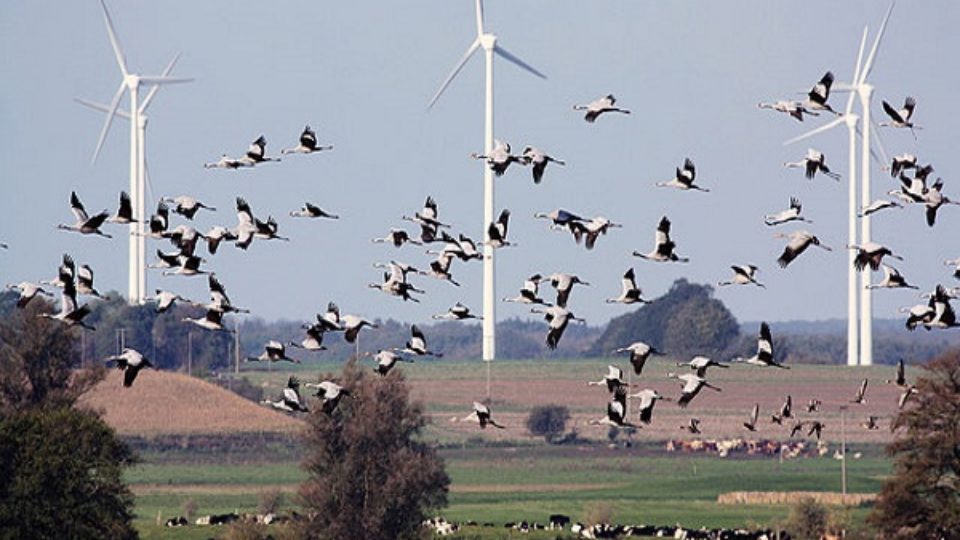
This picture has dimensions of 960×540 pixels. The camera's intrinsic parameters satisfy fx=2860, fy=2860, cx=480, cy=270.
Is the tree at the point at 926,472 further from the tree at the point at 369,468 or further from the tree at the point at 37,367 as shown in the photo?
the tree at the point at 37,367

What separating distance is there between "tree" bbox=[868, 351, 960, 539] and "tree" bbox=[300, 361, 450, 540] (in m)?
32.6

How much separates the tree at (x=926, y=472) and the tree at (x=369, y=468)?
3260 cm

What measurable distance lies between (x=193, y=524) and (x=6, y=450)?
3276cm

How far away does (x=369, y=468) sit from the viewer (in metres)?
153

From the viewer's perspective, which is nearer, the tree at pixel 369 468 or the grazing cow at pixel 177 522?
the tree at pixel 369 468

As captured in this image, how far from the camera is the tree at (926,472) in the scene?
11983 centimetres

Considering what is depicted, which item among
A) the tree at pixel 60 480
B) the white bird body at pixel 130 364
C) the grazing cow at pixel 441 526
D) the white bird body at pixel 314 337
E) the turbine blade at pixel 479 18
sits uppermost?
the turbine blade at pixel 479 18

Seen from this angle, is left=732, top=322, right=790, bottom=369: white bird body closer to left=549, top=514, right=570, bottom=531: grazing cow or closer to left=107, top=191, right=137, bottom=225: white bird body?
left=107, top=191, right=137, bottom=225: white bird body

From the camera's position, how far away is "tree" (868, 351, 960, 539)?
120m

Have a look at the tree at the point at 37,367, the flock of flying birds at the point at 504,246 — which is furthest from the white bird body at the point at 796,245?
the tree at the point at 37,367

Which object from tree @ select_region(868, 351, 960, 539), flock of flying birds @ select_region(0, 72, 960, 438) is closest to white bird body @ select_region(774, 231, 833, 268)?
flock of flying birds @ select_region(0, 72, 960, 438)

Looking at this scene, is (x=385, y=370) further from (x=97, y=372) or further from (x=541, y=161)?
(x=97, y=372)

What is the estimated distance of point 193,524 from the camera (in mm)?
160625

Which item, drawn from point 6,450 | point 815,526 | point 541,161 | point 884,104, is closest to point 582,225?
point 541,161
